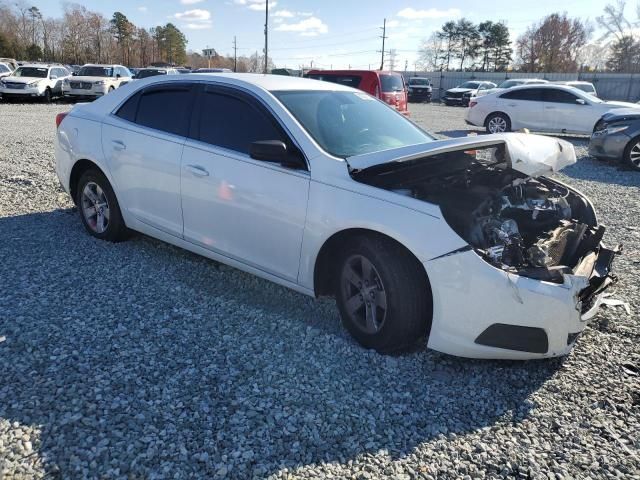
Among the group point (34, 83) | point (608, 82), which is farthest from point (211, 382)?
point (608, 82)

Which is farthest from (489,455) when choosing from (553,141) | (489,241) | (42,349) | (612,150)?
(612,150)

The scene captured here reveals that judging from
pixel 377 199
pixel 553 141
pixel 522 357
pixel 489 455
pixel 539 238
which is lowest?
pixel 489 455

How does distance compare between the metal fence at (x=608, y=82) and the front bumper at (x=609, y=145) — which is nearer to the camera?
the front bumper at (x=609, y=145)

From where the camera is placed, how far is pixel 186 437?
2.46 m

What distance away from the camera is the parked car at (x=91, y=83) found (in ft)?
Result: 76.1

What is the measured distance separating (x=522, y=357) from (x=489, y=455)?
2.37 feet

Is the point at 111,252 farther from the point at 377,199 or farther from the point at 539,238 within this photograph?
the point at 539,238

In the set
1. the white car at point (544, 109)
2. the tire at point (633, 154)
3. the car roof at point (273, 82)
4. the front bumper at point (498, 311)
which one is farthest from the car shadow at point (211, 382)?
the white car at point (544, 109)

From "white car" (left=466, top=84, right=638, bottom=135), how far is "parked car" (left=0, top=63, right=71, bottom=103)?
18.6 m

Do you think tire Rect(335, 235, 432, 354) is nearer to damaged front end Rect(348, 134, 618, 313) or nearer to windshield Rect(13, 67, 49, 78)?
damaged front end Rect(348, 134, 618, 313)

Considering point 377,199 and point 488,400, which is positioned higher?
point 377,199

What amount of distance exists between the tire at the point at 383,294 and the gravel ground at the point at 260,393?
0.15 meters

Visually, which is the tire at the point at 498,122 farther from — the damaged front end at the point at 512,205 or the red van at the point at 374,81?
the damaged front end at the point at 512,205

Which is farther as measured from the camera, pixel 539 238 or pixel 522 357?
pixel 539 238
